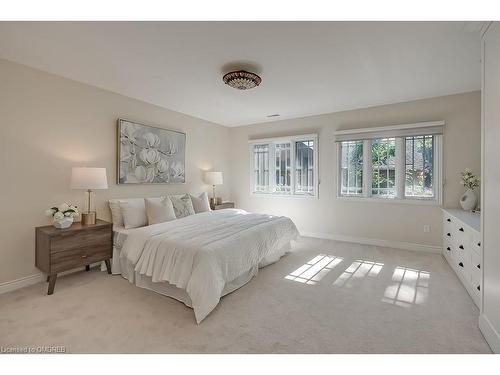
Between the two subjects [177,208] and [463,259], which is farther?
[177,208]

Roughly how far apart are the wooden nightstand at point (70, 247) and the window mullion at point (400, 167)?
446 cm

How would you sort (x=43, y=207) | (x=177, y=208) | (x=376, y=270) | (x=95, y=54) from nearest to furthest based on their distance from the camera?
(x=95, y=54) → (x=43, y=207) → (x=376, y=270) → (x=177, y=208)

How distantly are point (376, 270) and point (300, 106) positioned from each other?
2874 mm

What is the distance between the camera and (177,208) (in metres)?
3.84

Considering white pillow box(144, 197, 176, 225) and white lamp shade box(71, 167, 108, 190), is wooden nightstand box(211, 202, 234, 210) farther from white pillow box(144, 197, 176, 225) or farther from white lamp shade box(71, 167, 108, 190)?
white lamp shade box(71, 167, 108, 190)

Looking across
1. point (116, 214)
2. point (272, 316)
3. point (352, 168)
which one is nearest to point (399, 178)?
point (352, 168)

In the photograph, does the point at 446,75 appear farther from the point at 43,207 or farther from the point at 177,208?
the point at 43,207

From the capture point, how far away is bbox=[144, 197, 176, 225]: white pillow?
11.2 ft

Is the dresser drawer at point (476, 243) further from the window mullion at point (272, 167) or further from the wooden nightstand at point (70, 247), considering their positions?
the wooden nightstand at point (70, 247)

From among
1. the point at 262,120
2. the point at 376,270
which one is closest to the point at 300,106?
the point at 262,120

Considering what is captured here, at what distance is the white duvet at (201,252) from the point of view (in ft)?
7.03

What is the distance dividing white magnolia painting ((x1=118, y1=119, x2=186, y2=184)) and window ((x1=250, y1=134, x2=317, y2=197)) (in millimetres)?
1797
